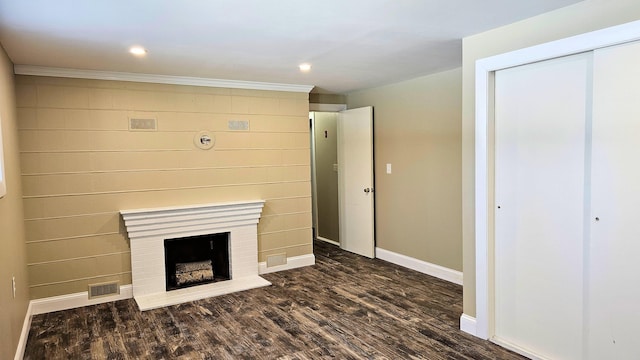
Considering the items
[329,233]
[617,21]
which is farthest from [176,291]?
[617,21]

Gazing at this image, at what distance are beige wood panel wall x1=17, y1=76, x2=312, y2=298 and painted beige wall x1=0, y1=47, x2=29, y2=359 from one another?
215mm

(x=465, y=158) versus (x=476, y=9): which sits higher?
(x=476, y=9)

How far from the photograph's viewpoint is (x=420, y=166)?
15.5ft

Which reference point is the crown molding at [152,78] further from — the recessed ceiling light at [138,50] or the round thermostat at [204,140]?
the recessed ceiling light at [138,50]

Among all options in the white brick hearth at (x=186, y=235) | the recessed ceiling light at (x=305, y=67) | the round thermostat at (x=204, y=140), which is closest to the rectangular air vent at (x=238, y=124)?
Answer: the round thermostat at (x=204, y=140)

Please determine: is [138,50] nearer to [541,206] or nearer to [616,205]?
[541,206]

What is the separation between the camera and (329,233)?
6.58 m

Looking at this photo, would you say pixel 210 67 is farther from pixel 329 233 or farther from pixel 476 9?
pixel 329 233

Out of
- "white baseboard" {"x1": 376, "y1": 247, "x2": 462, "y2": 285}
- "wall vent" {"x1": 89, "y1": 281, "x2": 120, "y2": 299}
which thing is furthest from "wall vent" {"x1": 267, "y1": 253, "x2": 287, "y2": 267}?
"wall vent" {"x1": 89, "y1": 281, "x2": 120, "y2": 299}

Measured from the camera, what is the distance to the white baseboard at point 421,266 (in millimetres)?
4398

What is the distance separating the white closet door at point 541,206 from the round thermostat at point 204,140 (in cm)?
290

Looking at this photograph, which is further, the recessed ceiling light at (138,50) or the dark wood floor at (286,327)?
the recessed ceiling light at (138,50)

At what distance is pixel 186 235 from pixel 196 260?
418mm

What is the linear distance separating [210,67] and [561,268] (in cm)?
324
